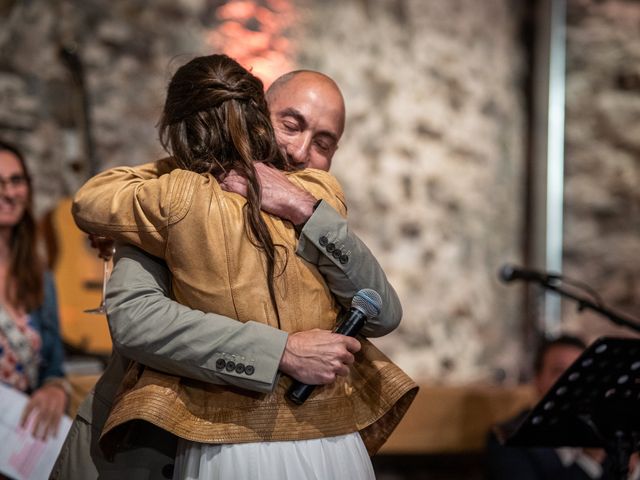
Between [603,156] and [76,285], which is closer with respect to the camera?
[76,285]

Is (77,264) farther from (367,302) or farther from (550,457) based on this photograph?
(367,302)

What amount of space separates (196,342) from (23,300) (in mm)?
1535

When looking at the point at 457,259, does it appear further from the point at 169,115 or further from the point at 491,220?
the point at 169,115

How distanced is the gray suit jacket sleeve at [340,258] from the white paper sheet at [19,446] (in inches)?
47.9

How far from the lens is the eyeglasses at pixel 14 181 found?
2.92 metres

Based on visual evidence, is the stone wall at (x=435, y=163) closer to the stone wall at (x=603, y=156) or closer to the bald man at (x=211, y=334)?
the stone wall at (x=603, y=156)

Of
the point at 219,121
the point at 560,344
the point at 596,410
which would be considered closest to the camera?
the point at 219,121

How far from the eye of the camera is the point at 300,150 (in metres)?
1.88

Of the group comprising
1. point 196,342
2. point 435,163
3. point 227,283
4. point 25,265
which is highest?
point 435,163

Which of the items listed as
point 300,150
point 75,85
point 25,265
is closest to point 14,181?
point 25,265

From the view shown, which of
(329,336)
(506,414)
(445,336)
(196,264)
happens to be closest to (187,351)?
(196,264)

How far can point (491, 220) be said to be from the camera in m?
4.62

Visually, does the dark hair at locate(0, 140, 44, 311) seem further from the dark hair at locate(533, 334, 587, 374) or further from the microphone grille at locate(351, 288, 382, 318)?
the dark hair at locate(533, 334, 587, 374)

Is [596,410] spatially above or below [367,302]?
below
